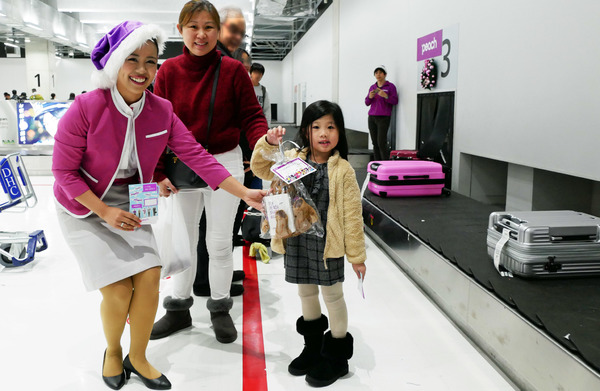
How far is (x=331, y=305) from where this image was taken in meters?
2.20

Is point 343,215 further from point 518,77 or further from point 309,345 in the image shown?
point 518,77

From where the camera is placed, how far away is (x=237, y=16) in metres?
2.89

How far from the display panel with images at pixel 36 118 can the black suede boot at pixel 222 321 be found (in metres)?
7.72

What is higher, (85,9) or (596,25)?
(85,9)

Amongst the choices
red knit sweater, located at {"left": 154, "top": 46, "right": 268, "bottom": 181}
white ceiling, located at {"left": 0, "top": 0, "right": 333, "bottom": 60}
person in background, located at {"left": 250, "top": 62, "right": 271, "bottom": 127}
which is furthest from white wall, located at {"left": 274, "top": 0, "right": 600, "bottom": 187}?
white ceiling, located at {"left": 0, "top": 0, "right": 333, "bottom": 60}

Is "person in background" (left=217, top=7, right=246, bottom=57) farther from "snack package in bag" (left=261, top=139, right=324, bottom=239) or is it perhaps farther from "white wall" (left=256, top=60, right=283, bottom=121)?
"white wall" (left=256, top=60, right=283, bottom=121)

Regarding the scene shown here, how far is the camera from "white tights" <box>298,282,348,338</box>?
2.19 m

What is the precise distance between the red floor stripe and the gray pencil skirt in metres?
0.65

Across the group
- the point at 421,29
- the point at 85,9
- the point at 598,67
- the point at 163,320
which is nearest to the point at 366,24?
the point at 421,29

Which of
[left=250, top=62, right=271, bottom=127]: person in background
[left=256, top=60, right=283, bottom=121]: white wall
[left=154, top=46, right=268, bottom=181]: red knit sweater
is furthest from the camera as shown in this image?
[left=256, top=60, right=283, bottom=121]: white wall

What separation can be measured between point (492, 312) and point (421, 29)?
530 cm

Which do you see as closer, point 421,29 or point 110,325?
point 110,325

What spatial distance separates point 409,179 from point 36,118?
7271 mm

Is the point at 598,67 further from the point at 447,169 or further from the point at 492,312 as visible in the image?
the point at 447,169
